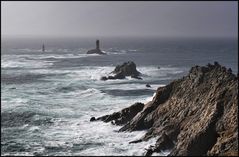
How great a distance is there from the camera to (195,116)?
44781mm

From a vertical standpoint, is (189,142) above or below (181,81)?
below

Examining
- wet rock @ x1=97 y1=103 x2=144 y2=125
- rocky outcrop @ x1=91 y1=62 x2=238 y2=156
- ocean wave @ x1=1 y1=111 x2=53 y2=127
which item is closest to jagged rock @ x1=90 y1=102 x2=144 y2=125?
wet rock @ x1=97 y1=103 x2=144 y2=125

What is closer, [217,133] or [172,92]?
[217,133]

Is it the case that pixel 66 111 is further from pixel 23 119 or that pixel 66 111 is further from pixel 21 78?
pixel 21 78

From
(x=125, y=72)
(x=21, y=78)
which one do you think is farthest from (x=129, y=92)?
(x=21, y=78)

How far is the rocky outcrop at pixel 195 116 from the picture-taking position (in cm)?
3978

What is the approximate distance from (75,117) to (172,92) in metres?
15.8

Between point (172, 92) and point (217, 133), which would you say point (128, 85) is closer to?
point (172, 92)

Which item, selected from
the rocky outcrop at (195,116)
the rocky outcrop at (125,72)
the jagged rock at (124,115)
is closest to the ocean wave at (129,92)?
the rocky outcrop at (125,72)

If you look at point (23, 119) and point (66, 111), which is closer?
point (23, 119)

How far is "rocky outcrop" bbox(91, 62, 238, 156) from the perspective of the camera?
39.8 meters

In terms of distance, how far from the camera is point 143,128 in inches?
2041

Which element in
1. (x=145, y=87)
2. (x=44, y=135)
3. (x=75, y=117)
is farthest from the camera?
(x=145, y=87)

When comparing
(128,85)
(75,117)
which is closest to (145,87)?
(128,85)
